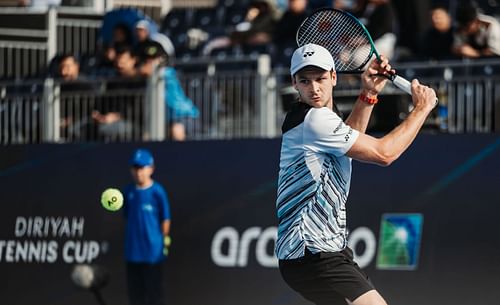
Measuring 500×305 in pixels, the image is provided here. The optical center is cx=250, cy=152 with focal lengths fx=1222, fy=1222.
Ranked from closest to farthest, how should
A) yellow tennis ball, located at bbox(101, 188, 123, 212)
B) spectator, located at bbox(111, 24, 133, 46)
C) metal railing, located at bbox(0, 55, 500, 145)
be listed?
1. yellow tennis ball, located at bbox(101, 188, 123, 212)
2. metal railing, located at bbox(0, 55, 500, 145)
3. spectator, located at bbox(111, 24, 133, 46)

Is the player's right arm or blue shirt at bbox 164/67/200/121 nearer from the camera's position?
the player's right arm

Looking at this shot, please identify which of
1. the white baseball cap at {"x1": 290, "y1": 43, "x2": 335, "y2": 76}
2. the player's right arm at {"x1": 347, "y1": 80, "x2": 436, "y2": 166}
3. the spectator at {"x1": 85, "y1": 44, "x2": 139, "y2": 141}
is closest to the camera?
the player's right arm at {"x1": 347, "y1": 80, "x2": 436, "y2": 166}

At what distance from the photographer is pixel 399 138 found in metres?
7.05

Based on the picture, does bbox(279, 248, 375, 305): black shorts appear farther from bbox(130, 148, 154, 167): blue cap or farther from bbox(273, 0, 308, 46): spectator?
bbox(273, 0, 308, 46): spectator

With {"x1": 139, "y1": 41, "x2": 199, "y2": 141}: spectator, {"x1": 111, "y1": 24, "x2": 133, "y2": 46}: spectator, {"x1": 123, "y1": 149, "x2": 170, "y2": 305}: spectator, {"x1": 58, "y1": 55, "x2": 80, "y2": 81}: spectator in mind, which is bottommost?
{"x1": 123, "y1": 149, "x2": 170, "y2": 305}: spectator

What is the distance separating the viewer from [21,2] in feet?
64.6

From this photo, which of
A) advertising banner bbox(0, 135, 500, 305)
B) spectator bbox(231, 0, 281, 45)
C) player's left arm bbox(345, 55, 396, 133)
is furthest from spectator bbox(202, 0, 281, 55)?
player's left arm bbox(345, 55, 396, 133)

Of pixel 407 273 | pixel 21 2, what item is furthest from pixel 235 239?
pixel 21 2

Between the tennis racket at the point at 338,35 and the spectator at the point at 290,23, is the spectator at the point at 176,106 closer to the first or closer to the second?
the spectator at the point at 290,23

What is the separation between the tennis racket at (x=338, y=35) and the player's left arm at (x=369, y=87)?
0.38 m

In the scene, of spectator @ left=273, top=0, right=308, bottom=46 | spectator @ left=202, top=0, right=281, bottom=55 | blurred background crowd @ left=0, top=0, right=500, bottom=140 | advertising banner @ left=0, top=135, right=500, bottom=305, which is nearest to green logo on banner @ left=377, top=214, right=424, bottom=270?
advertising banner @ left=0, top=135, right=500, bottom=305

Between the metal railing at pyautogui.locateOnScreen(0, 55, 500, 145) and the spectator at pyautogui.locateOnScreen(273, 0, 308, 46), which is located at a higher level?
the spectator at pyautogui.locateOnScreen(273, 0, 308, 46)

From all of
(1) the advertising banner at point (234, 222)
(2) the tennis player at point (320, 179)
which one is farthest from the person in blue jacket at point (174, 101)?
(2) the tennis player at point (320, 179)

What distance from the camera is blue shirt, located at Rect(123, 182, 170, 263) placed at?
43.5 ft
